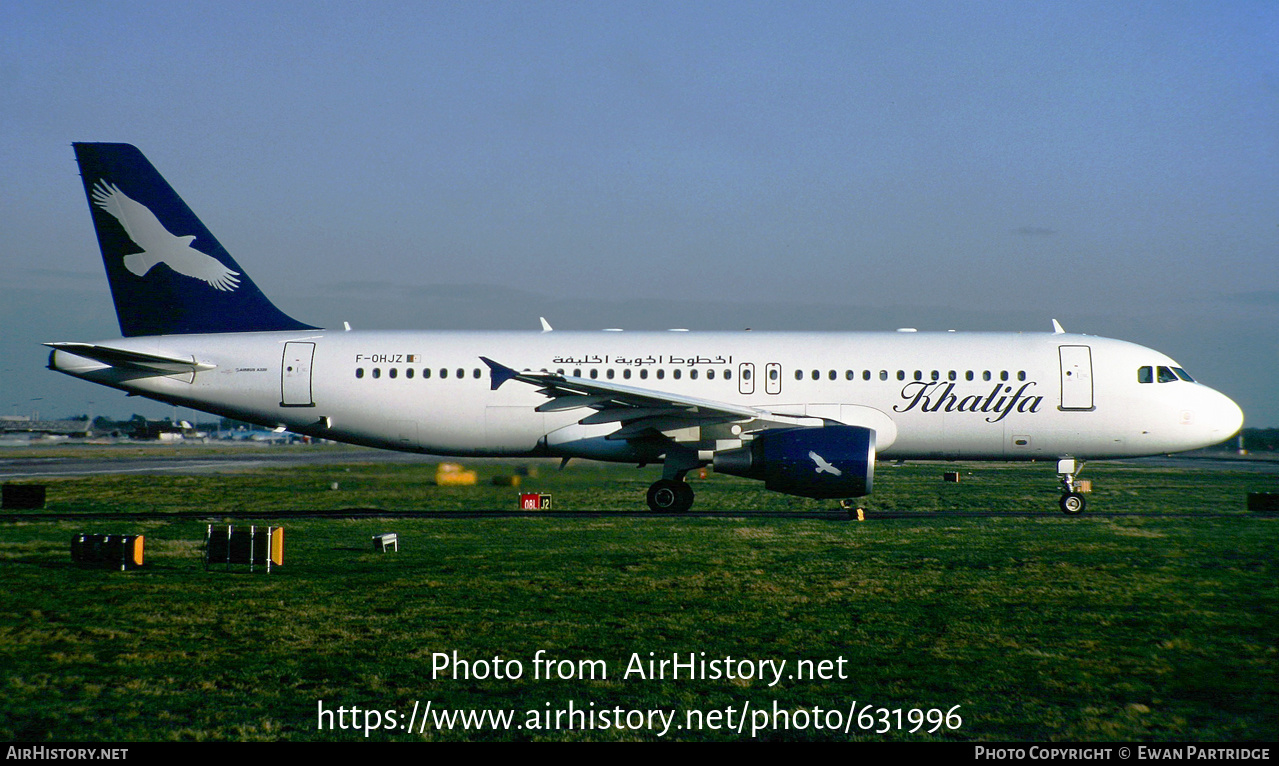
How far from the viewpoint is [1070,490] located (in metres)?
21.7

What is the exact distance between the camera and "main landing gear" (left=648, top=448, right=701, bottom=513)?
2054cm

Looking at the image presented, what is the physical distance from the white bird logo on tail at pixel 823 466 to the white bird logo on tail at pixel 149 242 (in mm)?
13913

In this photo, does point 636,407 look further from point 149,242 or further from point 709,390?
point 149,242

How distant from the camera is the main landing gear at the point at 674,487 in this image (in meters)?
20.5

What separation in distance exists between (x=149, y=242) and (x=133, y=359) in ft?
9.53

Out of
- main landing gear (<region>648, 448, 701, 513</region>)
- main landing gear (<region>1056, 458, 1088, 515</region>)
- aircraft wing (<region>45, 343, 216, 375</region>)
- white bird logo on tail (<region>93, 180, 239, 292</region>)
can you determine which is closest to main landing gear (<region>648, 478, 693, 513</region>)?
main landing gear (<region>648, 448, 701, 513</region>)

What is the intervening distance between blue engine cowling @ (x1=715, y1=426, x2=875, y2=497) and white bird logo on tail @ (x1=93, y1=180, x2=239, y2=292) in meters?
13.3

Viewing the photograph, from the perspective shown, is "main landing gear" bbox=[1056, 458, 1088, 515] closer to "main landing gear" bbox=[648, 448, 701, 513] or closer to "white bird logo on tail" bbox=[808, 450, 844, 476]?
"white bird logo on tail" bbox=[808, 450, 844, 476]

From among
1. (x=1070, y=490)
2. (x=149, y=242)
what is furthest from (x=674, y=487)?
(x=149, y=242)

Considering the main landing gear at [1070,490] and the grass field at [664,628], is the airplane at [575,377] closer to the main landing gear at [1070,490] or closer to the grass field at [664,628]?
the main landing gear at [1070,490]

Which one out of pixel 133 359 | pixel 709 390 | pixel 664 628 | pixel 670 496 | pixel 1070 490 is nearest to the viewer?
pixel 664 628

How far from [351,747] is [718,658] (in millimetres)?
3132

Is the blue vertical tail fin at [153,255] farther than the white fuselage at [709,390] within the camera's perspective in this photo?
Yes

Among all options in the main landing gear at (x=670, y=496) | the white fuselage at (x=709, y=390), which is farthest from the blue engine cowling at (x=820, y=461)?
the main landing gear at (x=670, y=496)
